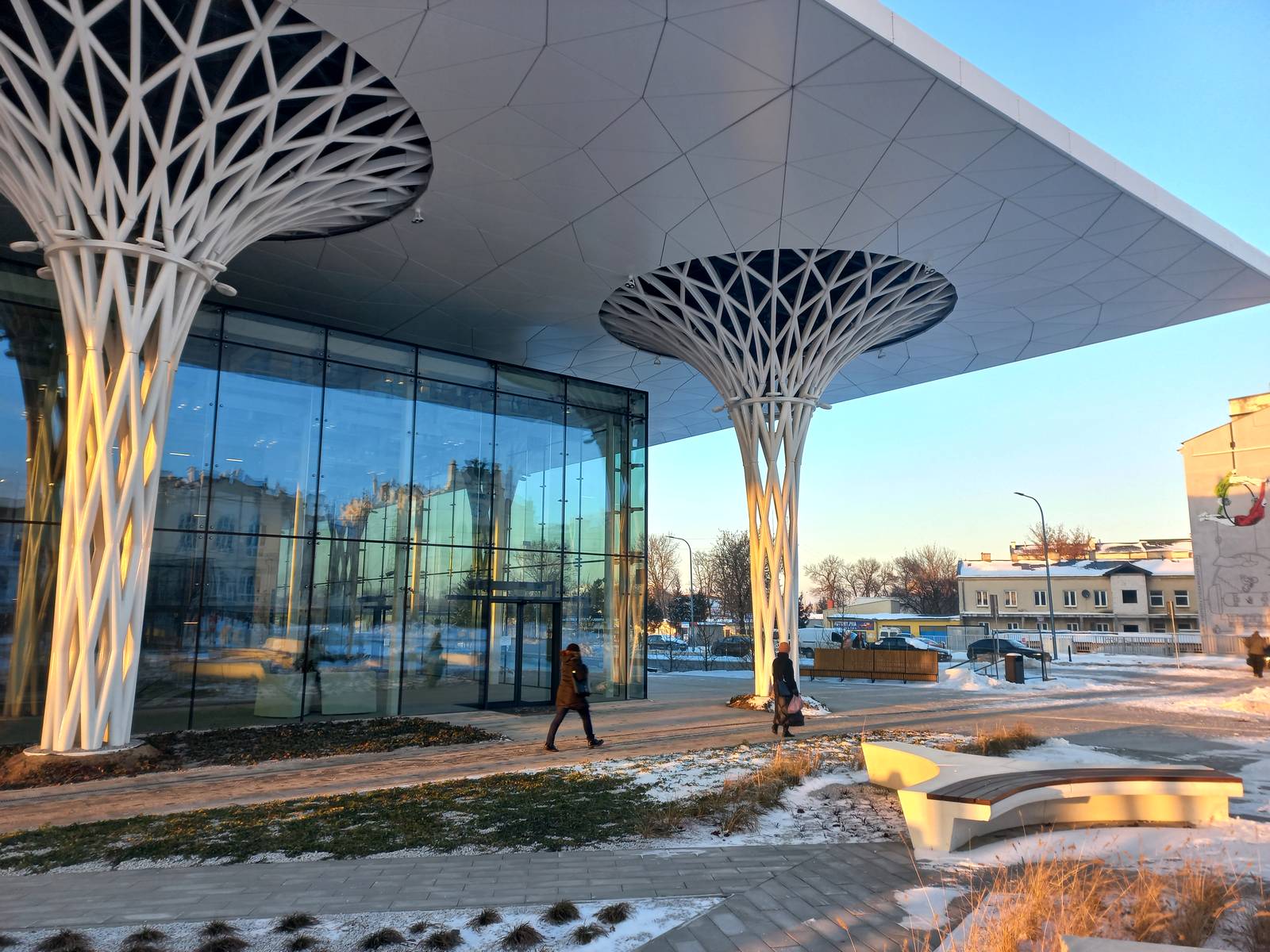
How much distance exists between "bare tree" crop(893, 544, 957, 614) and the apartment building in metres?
27.2

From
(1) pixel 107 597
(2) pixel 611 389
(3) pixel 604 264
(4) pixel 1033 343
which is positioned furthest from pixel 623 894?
(4) pixel 1033 343

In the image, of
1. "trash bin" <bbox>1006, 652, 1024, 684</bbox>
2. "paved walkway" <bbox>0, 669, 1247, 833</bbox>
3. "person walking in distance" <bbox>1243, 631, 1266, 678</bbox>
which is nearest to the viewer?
"paved walkway" <bbox>0, 669, 1247, 833</bbox>

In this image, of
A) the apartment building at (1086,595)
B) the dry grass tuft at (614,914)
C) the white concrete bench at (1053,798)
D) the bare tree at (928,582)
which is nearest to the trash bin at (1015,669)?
the white concrete bench at (1053,798)

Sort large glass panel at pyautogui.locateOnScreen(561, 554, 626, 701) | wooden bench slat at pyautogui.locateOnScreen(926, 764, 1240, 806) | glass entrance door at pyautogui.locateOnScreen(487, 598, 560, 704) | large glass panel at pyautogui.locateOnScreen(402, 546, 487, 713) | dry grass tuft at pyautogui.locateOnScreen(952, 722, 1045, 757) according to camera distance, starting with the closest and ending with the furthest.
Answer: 1. wooden bench slat at pyautogui.locateOnScreen(926, 764, 1240, 806)
2. dry grass tuft at pyautogui.locateOnScreen(952, 722, 1045, 757)
3. large glass panel at pyautogui.locateOnScreen(402, 546, 487, 713)
4. glass entrance door at pyautogui.locateOnScreen(487, 598, 560, 704)
5. large glass panel at pyautogui.locateOnScreen(561, 554, 626, 701)

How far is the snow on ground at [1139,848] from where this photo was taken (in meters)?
5.72

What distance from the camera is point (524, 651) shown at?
18.5 meters

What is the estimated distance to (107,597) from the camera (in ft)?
34.9

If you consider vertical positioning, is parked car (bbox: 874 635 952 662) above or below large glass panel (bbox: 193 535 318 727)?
below

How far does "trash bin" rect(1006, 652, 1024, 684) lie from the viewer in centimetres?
2341

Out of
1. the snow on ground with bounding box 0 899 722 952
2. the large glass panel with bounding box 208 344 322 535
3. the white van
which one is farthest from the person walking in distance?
the snow on ground with bounding box 0 899 722 952

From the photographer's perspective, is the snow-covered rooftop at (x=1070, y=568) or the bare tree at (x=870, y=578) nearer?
the snow-covered rooftop at (x=1070, y=568)

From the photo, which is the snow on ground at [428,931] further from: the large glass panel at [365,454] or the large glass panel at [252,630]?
the large glass panel at [365,454]

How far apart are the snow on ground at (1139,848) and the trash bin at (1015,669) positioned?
1773cm

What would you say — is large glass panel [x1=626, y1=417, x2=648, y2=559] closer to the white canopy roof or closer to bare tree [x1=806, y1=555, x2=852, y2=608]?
the white canopy roof
